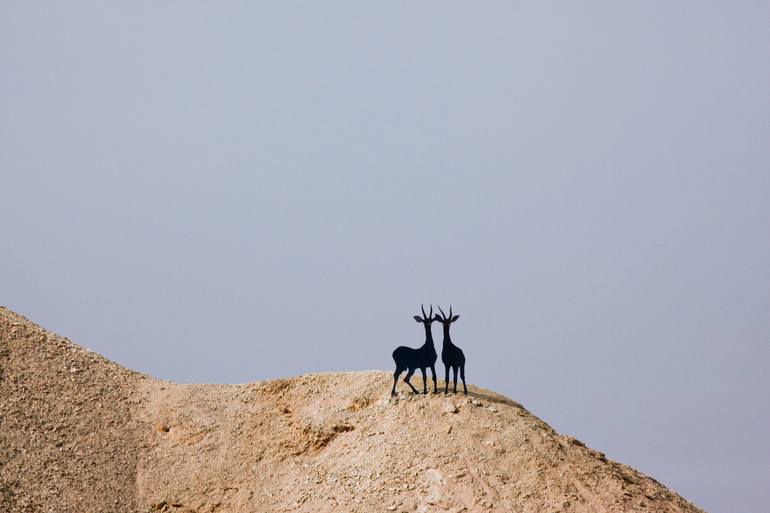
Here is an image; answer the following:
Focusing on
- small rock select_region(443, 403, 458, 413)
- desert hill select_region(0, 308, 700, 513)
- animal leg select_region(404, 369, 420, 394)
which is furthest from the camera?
animal leg select_region(404, 369, 420, 394)

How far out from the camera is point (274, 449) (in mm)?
22297

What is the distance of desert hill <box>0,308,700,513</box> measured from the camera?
63.9 ft

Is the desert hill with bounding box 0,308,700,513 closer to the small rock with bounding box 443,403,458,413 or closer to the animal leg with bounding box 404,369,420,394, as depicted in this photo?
the small rock with bounding box 443,403,458,413

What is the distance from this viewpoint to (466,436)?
Result: 2033 centimetres

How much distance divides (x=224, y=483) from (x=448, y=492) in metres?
5.33

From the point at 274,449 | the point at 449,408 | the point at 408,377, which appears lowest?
the point at 274,449

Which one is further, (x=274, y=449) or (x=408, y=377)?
(x=274, y=449)

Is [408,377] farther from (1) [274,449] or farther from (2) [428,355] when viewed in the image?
(1) [274,449]

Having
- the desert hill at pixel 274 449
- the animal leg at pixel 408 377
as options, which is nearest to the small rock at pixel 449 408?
the desert hill at pixel 274 449

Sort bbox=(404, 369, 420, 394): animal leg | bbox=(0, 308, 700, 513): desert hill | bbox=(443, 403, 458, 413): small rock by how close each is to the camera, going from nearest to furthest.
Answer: bbox=(0, 308, 700, 513): desert hill, bbox=(443, 403, 458, 413): small rock, bbox=(404, 369, 420, 394): animal leg

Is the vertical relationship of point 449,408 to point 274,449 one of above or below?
above

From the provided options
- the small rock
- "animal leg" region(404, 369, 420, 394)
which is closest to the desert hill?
the small rock

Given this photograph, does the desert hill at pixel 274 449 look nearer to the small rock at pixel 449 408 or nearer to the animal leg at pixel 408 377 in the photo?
the small rock at pixel 449 408

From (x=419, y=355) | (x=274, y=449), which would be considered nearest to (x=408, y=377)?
(x=419, y=355)
